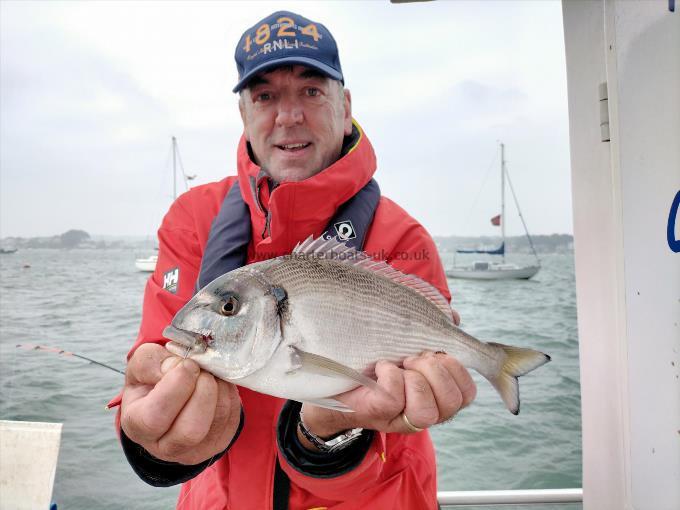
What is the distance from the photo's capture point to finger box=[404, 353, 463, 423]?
1.42 m

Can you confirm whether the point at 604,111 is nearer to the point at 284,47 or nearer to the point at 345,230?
the point at 345,230

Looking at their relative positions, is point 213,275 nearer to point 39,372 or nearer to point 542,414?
point 542,414

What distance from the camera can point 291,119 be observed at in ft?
6.61

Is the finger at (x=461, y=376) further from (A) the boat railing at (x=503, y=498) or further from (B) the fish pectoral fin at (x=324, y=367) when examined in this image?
(A) the boat railing at (x=503, y=498)

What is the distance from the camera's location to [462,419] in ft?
23.8

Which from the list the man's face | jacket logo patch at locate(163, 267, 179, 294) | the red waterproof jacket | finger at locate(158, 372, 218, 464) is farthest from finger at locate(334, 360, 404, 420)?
the man's face

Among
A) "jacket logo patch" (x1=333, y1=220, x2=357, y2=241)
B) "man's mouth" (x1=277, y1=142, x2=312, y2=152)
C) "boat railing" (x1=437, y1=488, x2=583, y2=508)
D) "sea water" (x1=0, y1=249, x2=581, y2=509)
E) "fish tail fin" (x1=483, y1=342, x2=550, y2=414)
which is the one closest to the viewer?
"fish tail fin" (x1=483, y1=342, x2=550, y2=414)

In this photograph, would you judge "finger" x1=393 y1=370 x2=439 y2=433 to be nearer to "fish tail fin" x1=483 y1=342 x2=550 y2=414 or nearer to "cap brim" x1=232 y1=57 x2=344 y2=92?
"fish tail fin" x1=483 y1=342 x2=550 y2=414

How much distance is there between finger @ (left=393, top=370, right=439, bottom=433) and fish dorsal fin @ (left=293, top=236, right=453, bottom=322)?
0.38 m

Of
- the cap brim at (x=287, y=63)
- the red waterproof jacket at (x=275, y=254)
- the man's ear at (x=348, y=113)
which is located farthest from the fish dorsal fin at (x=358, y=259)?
the man's ear at (x=348, y=113)

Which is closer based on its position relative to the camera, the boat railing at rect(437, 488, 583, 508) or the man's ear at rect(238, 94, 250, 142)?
the man's ear at rect(238, 94, 250, 142)

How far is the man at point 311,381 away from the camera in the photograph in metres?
1.38

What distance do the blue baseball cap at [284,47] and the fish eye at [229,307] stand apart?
3.49 ft

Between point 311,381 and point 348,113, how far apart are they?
147cm
